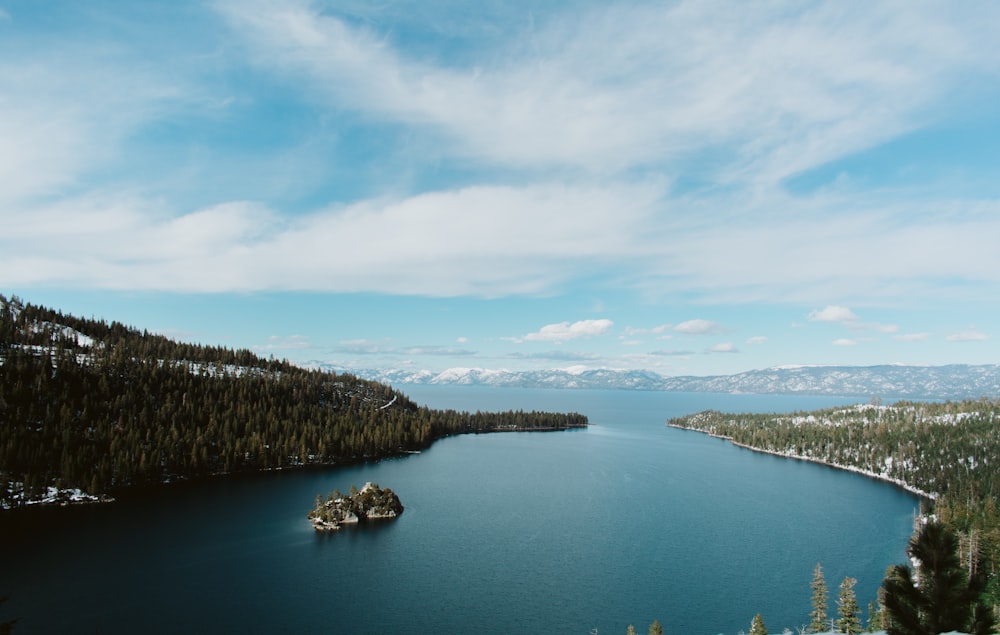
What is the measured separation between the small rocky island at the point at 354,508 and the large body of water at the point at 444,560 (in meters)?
3.94

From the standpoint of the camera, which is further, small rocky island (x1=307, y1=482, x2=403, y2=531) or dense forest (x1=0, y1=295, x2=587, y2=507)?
dense forest (x1=0, y1=295, x2=587, y2=507)

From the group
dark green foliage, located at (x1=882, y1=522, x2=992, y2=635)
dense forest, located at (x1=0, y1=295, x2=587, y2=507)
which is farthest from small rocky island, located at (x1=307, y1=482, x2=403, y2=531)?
dark green foliage, located at (x1=882, y1=522, x2=992, y2=635)

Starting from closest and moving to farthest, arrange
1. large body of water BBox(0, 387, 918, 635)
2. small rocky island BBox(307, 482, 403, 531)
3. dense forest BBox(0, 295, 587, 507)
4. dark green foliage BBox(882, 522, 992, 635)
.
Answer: dark green foliage BBox(882, 522, 992, 635) < large body of water BBox(0, 387, 918, 635) < small rocky island BBox(307, 482, 403, 531) < dense forest BBox(0, 295, 587, 507)

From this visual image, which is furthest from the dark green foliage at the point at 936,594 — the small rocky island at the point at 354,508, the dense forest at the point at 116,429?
the dense forest at the point at 116,429

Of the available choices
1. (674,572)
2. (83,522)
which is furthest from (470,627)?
(83,522)

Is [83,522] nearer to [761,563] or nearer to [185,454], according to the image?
[185,454]

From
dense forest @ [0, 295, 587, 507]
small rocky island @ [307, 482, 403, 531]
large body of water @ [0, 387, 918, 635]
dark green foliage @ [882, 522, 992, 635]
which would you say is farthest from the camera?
dense forest @ [0, 295, 587, 507]

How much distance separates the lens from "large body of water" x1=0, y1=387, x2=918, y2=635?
70.1 metres

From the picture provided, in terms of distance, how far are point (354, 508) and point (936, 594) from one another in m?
112

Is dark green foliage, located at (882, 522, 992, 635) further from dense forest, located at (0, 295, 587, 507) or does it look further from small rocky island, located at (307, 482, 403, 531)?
dense forest, located at (0, 295, 587, 507)

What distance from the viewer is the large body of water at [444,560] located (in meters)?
70.1

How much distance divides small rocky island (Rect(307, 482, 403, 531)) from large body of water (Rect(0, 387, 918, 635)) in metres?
3.94

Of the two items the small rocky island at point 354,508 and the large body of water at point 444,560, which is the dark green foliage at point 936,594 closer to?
the large body of water at point 444,560

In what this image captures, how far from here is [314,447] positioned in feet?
625
